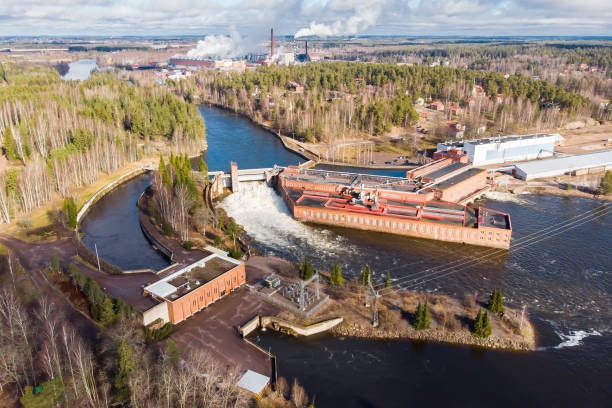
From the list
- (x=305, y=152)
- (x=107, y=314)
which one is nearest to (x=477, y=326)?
(x=107, y=314)

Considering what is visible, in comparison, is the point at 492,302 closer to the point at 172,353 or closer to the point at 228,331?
the point at 228,331

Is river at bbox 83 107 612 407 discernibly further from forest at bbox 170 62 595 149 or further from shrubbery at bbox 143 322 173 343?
forest at bbox 170 62 595 149

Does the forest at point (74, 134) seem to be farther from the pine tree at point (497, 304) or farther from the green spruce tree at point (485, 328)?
the pine tree at point (497, 304)

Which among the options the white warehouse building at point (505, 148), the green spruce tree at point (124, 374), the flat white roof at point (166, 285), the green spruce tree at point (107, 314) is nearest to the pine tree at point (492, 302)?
the flat white roof at point (166, 285)

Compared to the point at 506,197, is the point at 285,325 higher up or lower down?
lower down

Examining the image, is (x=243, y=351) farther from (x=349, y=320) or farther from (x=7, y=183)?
(x=7, y=183)

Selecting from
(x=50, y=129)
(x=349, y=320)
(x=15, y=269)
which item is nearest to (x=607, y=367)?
(x=349, y=320)
